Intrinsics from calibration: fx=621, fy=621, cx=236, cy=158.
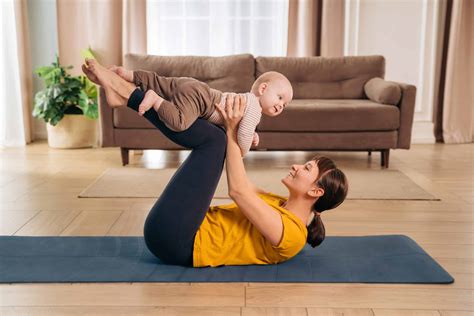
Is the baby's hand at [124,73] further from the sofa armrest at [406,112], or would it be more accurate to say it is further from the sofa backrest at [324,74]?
the sofa backrest at [324,74]

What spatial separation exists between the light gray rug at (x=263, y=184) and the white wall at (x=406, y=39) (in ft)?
5.82

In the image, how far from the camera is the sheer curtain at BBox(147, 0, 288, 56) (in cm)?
576

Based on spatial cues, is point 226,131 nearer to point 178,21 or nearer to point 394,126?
point 394,126

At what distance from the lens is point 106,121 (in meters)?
4.44

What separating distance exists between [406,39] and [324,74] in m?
1.24

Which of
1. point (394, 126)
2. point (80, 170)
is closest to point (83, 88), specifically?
point (80, 170)

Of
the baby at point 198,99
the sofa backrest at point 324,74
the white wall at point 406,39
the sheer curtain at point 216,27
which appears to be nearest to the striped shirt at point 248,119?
the baby at point 198,99

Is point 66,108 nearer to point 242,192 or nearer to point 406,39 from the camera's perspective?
point 406,39

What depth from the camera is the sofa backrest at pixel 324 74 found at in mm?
5047

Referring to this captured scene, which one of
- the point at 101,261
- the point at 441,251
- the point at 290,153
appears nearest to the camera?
the point at 101,261

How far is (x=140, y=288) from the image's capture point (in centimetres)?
208

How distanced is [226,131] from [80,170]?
8.15 feet

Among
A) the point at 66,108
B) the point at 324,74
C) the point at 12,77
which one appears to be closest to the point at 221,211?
the point at 324,74

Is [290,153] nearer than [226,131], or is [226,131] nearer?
[226,131]
